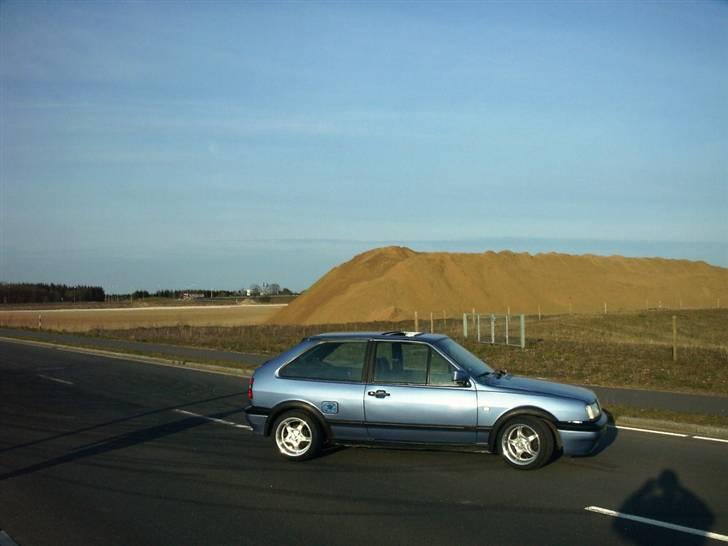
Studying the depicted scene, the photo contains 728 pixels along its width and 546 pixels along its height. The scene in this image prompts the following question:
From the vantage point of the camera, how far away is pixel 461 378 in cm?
917

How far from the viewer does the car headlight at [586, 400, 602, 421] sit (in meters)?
9.04

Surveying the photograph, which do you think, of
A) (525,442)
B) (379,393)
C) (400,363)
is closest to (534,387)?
(525,442)

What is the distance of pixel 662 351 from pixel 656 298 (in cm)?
5933

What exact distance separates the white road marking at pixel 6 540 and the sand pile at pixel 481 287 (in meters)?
51.5

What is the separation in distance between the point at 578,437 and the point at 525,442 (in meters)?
0.57

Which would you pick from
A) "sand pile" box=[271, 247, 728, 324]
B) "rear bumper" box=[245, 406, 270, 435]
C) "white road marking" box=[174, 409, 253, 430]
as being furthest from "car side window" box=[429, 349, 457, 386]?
"sand pile" box=[271, 247, 728, 324]

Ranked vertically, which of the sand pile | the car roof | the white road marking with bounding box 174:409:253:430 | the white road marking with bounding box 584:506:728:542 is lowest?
the white road marking with bounding box 584:506:728:542

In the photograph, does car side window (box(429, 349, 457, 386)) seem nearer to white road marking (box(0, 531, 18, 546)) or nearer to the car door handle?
the car door handle

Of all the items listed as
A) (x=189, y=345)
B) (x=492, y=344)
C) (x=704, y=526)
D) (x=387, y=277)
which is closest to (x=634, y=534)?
(x=704, y=526)

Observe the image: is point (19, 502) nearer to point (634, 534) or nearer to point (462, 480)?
point (462, 480)

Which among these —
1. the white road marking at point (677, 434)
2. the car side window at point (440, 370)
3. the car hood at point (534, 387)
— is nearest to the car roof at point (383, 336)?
the car side window at point (440, 370)

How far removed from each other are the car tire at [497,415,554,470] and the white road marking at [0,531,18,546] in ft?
16.3

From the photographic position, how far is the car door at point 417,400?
9.14 metres

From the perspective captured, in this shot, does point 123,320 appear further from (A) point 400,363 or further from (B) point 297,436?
(A) point 400,363
